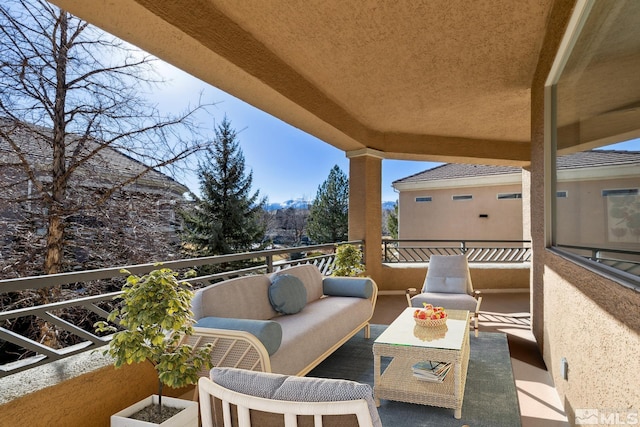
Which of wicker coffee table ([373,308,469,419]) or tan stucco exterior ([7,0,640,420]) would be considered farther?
wicker coffee table ([373,308,469,419])

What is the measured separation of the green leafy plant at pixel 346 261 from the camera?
5.73m

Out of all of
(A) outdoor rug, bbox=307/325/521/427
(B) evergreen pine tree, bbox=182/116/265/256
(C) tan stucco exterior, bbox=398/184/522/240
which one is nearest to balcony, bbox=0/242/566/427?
(A) outdoor rug, bbox=307/325/521/427

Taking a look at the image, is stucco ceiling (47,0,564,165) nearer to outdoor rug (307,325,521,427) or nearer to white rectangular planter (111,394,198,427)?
white rectangular planter (111,394,198,427)

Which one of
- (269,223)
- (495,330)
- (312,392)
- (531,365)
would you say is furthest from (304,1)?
(269,223)

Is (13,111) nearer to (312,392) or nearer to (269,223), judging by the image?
(312,392)

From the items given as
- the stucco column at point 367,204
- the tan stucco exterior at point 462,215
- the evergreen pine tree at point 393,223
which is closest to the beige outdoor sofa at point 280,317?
the stucco column at point 367,204

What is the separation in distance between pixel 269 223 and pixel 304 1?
1354cm

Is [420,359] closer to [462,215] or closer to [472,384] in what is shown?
[472,384]

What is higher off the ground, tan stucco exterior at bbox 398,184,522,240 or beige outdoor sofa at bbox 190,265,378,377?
tan stucco exterior at bbox 398,184,522,240

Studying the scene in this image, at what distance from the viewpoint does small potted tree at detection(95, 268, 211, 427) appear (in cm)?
201

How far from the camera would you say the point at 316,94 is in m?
4.70

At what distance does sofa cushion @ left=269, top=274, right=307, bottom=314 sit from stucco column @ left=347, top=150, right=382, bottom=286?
10.8 feet

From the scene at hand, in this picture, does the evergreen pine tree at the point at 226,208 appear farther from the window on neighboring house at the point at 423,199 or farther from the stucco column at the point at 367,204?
the stucco column at the point at 367,204

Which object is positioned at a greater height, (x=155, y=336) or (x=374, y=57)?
(x=374, y=57)
